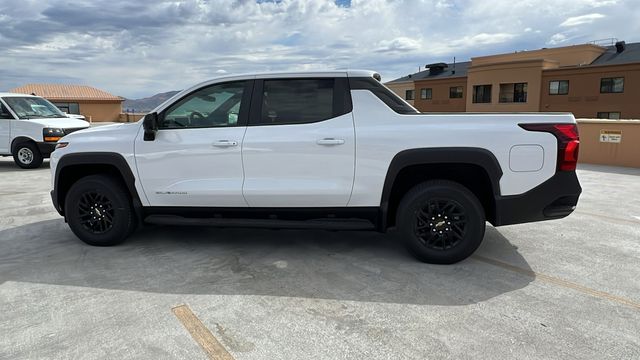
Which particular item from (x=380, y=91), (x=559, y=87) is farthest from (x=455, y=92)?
(x=380, y=91)

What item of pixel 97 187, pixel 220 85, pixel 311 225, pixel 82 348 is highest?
pixel 220 85

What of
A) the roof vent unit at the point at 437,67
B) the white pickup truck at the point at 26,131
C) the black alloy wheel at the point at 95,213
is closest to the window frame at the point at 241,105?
the black alloy wheel at the point at 95,213

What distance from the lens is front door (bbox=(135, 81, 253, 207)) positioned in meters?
4.43

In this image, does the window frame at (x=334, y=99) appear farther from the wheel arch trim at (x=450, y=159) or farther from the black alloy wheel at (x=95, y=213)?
the black alloy wheel at (x=95, y=213)

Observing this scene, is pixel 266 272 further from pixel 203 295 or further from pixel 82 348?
pixel 82 348

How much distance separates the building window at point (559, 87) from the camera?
116ft

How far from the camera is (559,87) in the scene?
35625mm

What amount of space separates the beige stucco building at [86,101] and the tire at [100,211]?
48260mm

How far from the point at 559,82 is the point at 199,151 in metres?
37.9

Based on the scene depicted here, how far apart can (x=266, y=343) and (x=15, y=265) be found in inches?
120

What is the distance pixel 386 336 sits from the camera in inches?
118

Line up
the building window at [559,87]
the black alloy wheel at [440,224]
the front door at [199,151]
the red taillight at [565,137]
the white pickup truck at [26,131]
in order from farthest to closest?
the building window at [559,87], the white pickup truck at [26,131], the front door at [199,151], the black alloy wheel at [440,224], the red taillight at [565,137]

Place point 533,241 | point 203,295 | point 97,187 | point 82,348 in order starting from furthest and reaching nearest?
point 533,241
point 97,187
point 203,295
point 82,348

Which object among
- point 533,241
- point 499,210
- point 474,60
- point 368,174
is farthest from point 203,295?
point 474,60
